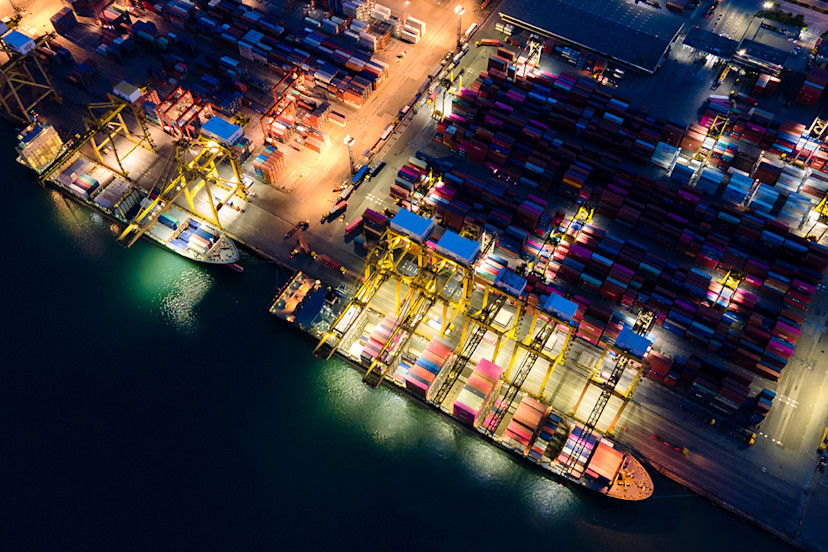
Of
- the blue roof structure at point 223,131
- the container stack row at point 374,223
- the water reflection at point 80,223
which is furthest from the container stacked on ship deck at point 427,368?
the water reflection at point 80,223

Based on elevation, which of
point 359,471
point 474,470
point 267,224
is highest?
point 267,224

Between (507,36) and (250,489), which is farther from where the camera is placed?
(507,36)

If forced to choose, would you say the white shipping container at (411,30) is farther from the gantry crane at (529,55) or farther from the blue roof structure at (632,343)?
the blue roof structure at (632,343)

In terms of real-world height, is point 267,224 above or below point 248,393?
above

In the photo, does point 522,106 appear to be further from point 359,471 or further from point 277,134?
point 359,471

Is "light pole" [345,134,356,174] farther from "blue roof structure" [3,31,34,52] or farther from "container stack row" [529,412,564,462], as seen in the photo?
"blue roof structure" [3,31,34,52]

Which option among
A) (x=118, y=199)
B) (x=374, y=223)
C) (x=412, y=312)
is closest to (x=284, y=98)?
(x=374, y=223)

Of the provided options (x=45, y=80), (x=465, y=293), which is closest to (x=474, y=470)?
(x=465, y=293)

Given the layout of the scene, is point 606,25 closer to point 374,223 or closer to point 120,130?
point 374,223
